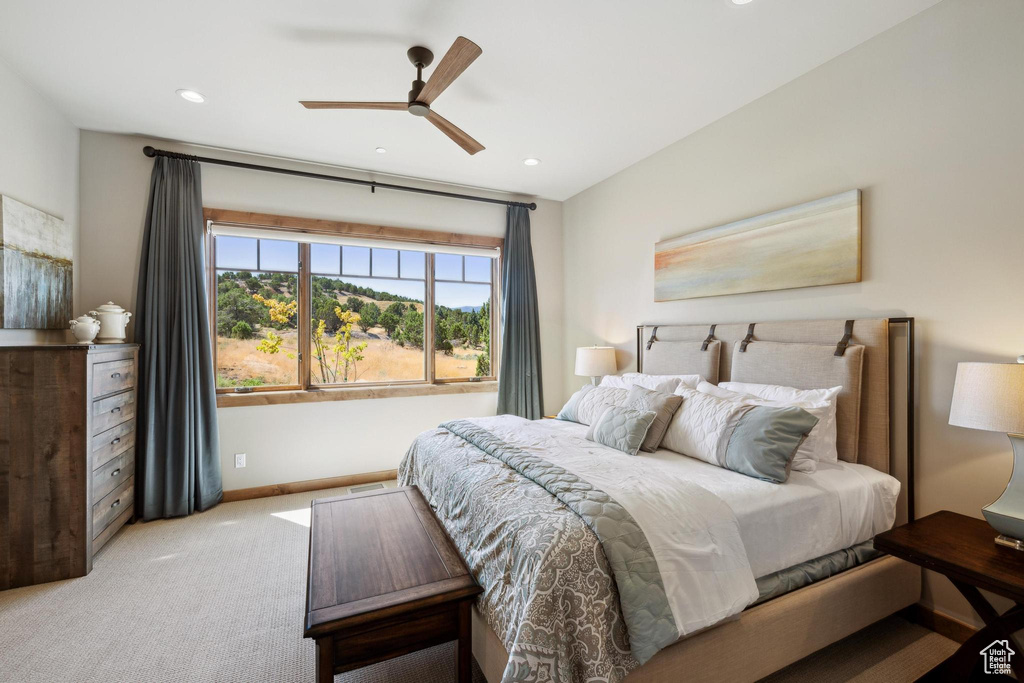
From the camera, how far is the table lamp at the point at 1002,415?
1512 mm

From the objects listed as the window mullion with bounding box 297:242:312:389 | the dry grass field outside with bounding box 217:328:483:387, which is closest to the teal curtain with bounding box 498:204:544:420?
the dry grass field outside with bounding box 217:328:483:387

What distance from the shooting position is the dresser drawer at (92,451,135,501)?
266cm

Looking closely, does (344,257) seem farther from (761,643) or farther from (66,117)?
(761,643)

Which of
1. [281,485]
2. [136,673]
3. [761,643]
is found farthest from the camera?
[281,485]

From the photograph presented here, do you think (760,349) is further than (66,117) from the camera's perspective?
No

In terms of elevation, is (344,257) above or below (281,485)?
above

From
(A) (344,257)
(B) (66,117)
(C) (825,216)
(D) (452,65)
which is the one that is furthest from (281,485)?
(C) (825,216)

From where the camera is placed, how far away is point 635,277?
3807 millimetres

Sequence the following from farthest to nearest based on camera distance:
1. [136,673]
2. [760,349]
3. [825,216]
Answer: [760,349] < [825,216] < [136,673]

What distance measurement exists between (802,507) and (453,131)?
2458 millimetres

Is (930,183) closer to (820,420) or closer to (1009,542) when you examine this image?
(820,420)

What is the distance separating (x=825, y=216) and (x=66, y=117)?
4.73 metres

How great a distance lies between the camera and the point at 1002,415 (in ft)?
5.00

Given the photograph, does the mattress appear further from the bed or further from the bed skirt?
the bed skirt
